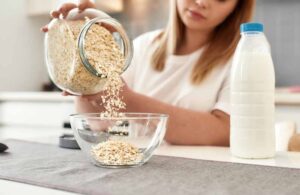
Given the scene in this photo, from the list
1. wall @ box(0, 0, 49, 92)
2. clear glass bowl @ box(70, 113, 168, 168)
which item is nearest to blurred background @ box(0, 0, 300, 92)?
wall @ box(0, 0, 49, 92)

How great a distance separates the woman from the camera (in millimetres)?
1104

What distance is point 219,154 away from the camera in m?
0.87

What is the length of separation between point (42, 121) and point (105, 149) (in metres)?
1.66

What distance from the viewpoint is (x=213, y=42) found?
53.1 inches

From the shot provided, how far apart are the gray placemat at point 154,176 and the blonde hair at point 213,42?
550 mm

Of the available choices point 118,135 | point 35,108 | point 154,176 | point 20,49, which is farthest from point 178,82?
point 20,49

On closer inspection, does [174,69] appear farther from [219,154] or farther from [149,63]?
[219,154]

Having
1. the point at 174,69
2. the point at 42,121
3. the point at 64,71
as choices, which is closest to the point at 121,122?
the point at 64,71

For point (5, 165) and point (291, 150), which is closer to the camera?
point (5, 165)

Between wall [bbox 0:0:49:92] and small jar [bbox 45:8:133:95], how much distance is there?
1896mm

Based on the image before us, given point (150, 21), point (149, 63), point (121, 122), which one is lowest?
point (121, 122)

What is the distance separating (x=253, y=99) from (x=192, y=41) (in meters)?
0.64

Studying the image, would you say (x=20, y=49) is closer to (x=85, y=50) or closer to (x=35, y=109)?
(x=35, y=109)

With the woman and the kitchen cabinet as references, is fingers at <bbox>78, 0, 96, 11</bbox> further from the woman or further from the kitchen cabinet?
the kitchen cabinet
